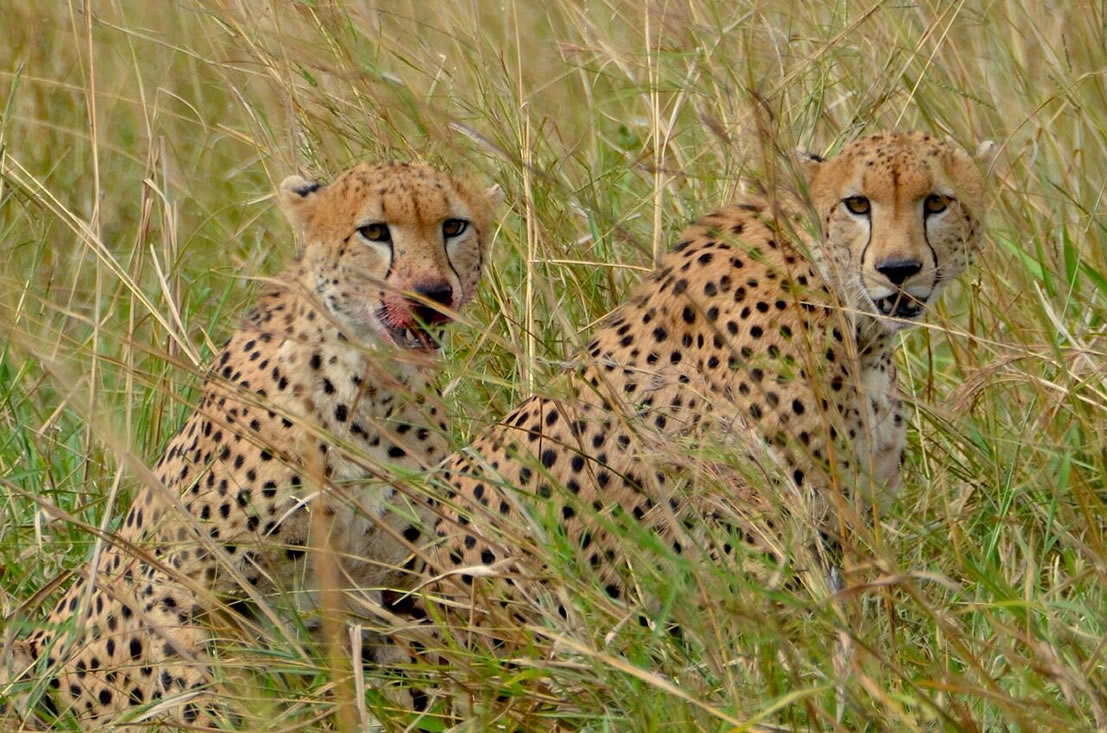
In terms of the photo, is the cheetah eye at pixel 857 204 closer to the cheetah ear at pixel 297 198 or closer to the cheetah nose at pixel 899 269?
the cheetah nose at pixel 899 269

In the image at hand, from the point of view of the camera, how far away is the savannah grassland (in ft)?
7.88

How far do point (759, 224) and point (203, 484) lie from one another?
1135 mm

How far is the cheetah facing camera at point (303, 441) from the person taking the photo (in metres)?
3.26

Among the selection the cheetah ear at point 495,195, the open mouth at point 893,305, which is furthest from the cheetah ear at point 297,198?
the open mouth at point 893,305

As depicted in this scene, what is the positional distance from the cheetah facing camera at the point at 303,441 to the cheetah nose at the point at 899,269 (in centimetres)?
75

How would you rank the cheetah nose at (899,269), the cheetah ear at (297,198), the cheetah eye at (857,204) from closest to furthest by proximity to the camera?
the cheetah nose at (899,269)
the cheetah eye at (857,204)
the cheetah ear at (297,198)

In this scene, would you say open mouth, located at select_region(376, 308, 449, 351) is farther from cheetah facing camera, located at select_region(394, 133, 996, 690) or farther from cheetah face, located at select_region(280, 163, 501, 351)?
cheetah facing camera, located at select_region(394, 133, 996, 690)

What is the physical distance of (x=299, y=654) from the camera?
105 inches

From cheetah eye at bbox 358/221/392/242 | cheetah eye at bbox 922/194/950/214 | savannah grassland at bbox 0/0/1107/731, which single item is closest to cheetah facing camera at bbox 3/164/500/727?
cheetah eye at bbox 358/221/392/242

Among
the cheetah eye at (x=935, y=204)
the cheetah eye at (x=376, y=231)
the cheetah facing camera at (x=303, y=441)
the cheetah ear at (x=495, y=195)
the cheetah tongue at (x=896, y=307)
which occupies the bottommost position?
the cheetah facing camera at (x=303, y=441)

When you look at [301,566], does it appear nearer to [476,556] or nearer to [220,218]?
[476,556]

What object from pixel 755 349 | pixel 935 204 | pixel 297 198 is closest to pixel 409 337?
pixel 297 198

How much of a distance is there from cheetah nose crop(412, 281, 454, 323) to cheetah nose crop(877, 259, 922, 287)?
0.76m

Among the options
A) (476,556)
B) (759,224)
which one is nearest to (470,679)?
(476,556)
